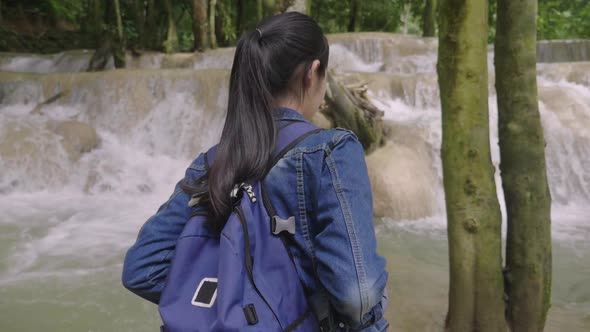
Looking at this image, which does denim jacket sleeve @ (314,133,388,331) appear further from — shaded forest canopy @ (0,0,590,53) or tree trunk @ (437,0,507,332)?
shaded forest canopy @ (0,0,590,53)

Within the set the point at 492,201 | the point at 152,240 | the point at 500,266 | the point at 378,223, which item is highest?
the point at 152,240

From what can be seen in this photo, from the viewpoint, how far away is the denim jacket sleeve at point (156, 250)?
139cm

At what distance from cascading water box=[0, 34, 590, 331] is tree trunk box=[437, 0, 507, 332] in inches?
20.2

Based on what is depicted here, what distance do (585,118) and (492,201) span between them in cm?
593

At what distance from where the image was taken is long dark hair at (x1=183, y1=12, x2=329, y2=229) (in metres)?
1.30

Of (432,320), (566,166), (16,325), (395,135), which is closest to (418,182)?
(395,135)

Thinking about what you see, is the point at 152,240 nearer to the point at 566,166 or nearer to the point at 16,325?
the point at 16,325

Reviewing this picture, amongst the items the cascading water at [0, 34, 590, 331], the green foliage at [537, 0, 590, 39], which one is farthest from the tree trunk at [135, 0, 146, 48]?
the green foliage at [537, 0, 590, 39]

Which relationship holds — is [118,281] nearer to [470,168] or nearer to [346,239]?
[470,168]

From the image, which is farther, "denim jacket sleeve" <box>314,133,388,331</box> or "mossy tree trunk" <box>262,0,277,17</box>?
"mossy tree trunk" <box>262,0,277,17</box>

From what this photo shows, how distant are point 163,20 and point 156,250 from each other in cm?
Result: 1802

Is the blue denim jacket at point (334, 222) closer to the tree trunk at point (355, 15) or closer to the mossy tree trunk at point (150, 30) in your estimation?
the mossy tree trunk at point (150, 30)

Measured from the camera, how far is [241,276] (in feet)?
3.99

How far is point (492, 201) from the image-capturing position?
2701mm
